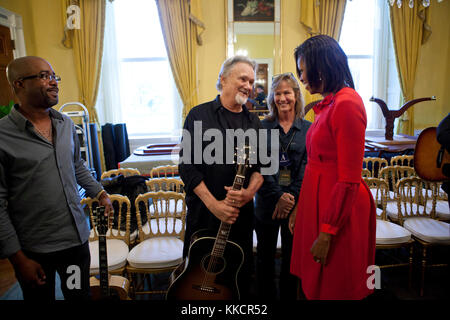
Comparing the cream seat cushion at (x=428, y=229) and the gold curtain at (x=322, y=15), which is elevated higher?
the gold curtain at (x=322, y=15)

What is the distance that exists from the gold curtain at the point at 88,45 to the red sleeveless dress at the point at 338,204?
185 inches

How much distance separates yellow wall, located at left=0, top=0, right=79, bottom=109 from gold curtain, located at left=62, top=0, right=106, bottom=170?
163 millimetres

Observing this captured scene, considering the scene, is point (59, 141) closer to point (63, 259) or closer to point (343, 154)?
point (63, 259)

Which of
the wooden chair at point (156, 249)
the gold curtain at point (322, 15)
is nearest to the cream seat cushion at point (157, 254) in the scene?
the wooden chair at point (156, 249)

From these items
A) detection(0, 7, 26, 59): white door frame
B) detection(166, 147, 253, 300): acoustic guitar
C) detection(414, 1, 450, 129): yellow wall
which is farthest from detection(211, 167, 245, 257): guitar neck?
detection(414, 1, 450, 129): yellow wall

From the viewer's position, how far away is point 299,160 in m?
1.56

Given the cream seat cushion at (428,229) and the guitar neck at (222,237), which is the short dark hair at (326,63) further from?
the cream seat cushion at (428,229)

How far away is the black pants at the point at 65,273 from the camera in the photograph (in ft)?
3.84

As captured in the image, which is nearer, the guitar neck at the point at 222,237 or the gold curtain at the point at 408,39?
the guitar neck at the point at 222,237

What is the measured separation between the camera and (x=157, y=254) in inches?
70.8

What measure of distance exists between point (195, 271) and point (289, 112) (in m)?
1.08

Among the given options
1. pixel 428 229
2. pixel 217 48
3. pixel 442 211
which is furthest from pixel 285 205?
pixel 217 48

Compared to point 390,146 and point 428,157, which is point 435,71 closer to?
point 390,146
